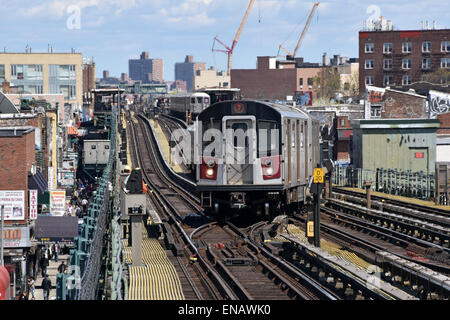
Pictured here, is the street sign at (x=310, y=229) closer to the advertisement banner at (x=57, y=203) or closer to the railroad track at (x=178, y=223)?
the railroad track at (x=178, y=223)

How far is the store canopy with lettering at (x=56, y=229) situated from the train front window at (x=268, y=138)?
10617 millimetres

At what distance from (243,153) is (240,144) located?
29 cm

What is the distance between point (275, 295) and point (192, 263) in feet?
13.3

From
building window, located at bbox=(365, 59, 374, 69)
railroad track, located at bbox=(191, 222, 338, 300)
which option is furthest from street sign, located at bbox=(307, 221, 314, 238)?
building window, located at bbox=(365, 59, 374, 69)

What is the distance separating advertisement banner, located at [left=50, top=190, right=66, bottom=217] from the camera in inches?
1483

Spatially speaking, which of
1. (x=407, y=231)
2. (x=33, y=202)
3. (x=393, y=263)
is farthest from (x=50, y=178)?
(x=393, y=263)

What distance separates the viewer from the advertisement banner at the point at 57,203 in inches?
1483

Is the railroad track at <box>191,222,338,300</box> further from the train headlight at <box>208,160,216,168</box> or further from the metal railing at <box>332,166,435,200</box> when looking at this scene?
the metal railing at <box>332,166,435,200</box>

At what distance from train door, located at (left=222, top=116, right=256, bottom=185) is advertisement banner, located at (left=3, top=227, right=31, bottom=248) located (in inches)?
479

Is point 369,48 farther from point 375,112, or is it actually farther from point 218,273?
point 218,273

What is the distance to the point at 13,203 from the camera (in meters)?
34.2
